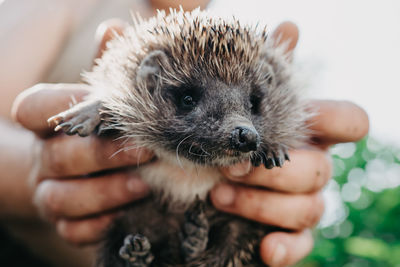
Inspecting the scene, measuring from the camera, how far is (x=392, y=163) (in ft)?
11.6

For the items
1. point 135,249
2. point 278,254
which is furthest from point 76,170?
point 278,254

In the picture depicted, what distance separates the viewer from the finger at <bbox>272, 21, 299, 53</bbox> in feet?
6.36

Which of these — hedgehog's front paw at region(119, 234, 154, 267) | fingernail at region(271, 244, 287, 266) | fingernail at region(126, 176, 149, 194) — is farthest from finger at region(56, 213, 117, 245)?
fingernail at region(271, 244, 287, 266)

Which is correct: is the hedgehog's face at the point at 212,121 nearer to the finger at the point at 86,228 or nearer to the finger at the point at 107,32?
the finger at the point at 107,32

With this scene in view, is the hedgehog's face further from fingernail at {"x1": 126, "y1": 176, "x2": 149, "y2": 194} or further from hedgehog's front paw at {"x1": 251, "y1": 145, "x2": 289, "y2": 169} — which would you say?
fingernail at {"x1": 126, "y1": 176, "x2": 149, "y2": 194}

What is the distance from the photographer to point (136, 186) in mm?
1738

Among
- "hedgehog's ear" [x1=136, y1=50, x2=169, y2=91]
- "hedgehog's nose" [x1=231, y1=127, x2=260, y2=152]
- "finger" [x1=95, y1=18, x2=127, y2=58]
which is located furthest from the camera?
"finger" [x1=95, y1=18, x2=127, y2=58]

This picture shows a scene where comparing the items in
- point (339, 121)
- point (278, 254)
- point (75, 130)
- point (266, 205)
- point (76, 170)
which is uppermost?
point (75, 130)

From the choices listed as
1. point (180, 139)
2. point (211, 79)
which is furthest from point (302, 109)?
point (180, 139)

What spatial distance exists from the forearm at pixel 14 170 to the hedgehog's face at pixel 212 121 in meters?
1.46

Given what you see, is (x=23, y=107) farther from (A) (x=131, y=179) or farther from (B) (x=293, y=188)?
(B) (x=293, y=188)

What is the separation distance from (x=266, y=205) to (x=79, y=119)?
985mm

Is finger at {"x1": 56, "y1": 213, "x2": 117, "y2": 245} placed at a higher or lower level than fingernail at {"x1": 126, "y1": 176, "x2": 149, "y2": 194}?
lower

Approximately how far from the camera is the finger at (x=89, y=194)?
176 centimetres
